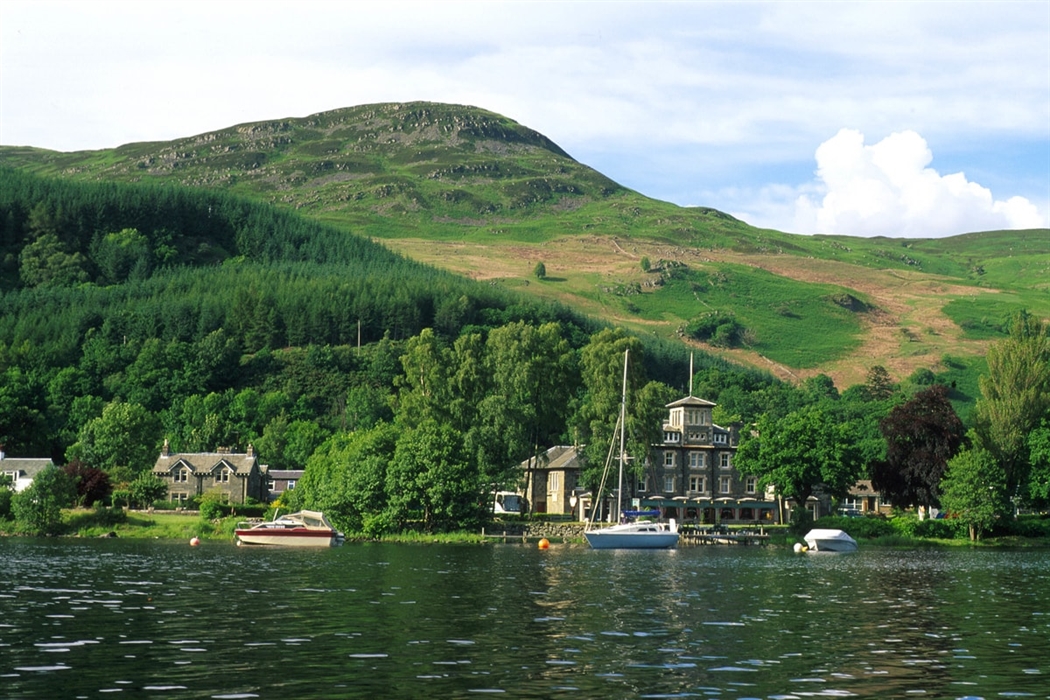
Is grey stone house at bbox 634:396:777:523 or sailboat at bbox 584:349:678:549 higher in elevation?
grey stone house at bbox 634:396:777:523

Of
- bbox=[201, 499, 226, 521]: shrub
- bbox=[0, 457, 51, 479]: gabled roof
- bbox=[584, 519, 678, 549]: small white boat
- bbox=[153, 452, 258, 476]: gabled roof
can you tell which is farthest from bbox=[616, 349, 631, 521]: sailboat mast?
bbox=[0, 457, 51, 479]: gabled roof

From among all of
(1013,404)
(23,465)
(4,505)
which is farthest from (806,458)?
(23,465)

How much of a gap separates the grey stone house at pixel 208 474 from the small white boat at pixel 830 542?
80.7 m

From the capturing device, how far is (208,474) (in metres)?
164

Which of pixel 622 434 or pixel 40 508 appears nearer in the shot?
pixel 40 508

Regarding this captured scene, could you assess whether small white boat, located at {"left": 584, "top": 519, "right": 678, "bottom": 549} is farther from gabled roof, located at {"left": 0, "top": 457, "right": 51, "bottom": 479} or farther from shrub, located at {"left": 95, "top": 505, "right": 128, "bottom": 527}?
gabled roof, located at {"left": 0, "top": 457, "right": 51, "bottom": 479}

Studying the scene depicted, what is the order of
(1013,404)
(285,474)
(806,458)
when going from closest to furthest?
(1013,404) < (806,458) < (285,474)

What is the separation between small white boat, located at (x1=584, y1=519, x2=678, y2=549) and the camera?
104 meters

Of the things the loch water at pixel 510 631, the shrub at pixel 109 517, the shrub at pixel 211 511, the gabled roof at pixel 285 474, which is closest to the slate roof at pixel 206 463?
the gabled roof at pixel 285 474

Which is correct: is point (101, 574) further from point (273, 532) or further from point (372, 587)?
point (273, 532)

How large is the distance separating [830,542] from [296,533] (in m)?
45.3

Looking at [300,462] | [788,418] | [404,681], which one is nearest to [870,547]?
[788,418]

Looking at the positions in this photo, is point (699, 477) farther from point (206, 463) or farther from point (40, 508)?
point (40, 508)

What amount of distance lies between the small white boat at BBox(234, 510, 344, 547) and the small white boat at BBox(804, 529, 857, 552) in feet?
133
